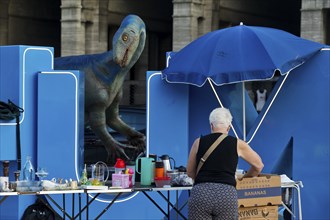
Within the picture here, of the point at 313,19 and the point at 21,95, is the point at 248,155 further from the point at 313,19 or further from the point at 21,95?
the point at 313,19

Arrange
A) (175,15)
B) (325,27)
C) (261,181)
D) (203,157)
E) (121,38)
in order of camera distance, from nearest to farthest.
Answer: (203,157) → (261,181) → (121,38) → (325,27) → (175,15)

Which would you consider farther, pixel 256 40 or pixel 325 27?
pixel 325 27

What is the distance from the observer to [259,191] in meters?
8.44

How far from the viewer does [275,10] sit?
40656mm

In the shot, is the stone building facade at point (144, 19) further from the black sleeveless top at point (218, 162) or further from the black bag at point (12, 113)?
the black sleeveless top at point (218, 162)

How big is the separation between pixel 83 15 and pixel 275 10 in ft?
33.8

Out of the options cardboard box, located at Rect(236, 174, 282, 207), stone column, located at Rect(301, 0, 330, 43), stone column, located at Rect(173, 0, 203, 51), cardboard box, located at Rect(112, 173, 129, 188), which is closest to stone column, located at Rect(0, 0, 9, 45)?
stone column, located at Rect(173, 0, 203, 51)

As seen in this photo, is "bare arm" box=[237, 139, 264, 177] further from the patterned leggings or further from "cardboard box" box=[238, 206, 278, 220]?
"cardboard box" box=[238, 206, 278, 220]

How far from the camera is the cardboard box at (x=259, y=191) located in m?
8.30

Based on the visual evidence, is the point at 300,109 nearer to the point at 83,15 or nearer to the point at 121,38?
the point at 121,38

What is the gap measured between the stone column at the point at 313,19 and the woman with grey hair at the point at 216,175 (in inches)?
863

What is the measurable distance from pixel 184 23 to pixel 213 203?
2558 centimetres

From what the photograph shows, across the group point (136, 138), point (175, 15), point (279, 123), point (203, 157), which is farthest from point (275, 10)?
point (203, 157)

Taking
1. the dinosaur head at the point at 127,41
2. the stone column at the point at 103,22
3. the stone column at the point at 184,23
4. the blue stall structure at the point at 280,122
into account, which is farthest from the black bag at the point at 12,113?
the stone column at the point at 103,22
